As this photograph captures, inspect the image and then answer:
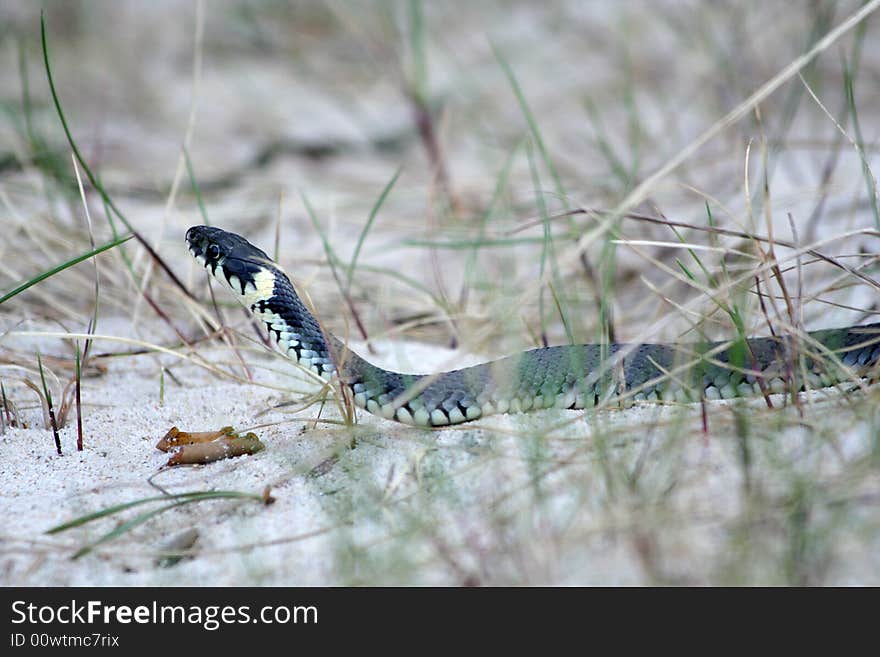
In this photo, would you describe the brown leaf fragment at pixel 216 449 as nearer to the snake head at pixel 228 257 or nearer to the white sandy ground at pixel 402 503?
the white sandy ground at pixel 402 503

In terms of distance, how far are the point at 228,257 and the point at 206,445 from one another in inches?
30.4

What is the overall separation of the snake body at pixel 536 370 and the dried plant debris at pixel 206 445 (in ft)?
1.09

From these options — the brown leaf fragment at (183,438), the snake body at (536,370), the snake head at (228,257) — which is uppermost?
the snake head at (228,257)

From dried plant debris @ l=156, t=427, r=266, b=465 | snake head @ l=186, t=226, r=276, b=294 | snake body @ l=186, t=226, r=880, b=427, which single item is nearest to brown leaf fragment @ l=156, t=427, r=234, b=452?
dried plant debris @ l=156, t=427, r=266, b=465

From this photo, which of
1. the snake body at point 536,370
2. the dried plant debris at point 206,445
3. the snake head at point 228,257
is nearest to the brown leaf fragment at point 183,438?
the dried plant debris at point 206,445

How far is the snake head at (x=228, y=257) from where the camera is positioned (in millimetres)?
3076

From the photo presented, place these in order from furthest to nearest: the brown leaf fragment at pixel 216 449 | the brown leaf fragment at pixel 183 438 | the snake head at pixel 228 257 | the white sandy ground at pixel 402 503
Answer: the snake head at pixel 228 257
the brown leaf fragment at pixel 183 438
the brown leaf fragment at pixel 216 449
the white sandy ground at pixel 402 503

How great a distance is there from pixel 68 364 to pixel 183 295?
0.48 m

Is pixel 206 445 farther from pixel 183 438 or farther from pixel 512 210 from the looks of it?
pixel 512 210

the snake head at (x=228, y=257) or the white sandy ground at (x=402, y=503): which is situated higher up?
the snake head at (x=228, y=257)

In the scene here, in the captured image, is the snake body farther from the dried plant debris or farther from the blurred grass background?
the dried plant debris

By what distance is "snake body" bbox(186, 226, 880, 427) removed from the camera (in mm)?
2744

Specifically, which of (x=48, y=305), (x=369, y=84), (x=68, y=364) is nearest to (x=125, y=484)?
(x=68, y=364)
